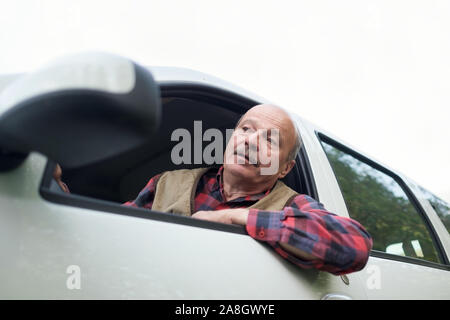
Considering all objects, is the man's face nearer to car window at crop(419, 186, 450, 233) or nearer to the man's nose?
the man's nose

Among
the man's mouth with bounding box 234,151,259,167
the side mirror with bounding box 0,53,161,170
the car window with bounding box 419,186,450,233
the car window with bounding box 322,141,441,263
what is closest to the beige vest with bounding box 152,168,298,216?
the man's mouth with bounding box 234,151,259,167

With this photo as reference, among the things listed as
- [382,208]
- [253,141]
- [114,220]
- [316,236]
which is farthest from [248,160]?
[382,208]

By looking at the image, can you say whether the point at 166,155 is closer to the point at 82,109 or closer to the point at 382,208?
the point at 382,208

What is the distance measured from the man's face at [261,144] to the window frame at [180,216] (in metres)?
0.10

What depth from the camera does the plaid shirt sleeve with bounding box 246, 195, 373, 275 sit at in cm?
117

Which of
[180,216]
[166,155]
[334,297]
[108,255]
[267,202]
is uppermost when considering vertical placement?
[166,155]

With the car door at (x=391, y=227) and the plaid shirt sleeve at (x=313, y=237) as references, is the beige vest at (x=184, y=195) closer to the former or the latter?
the plaid shirt sleeve at (x=313, y=237)

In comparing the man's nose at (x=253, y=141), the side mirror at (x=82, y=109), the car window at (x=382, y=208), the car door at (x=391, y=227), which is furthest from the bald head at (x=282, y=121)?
the side mirror at (x=82, y=109)

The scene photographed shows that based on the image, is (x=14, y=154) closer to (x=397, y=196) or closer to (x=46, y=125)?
(x=46, y=125)

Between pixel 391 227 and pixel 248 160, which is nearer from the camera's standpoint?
pixel 248 160

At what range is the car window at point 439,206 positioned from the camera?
2965mm

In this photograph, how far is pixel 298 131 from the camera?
1.76 meters

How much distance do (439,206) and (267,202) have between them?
2.29 metres

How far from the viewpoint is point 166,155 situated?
2367mm
